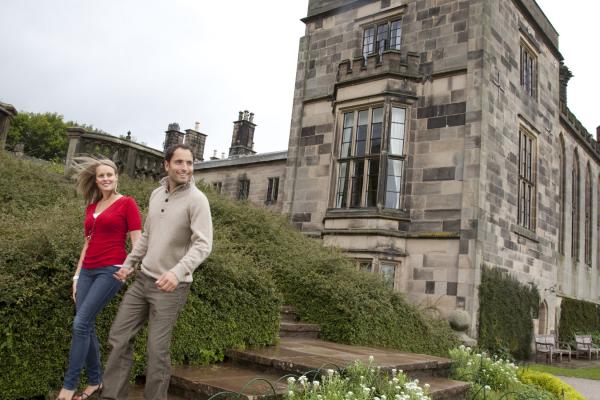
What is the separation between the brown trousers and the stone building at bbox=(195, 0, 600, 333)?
8.85m

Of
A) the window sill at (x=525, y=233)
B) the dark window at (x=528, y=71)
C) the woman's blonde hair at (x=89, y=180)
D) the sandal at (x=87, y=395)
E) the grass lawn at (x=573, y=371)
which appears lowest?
the grass lawn at (x=573, y=371)

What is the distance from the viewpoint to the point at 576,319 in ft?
59.8

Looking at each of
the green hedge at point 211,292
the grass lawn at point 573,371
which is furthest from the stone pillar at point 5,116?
the grass lawn at point 573,371

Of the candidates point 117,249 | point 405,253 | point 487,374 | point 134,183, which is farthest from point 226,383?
point 405,253

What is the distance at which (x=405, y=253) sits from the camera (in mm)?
12469

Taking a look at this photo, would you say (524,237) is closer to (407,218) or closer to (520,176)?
(520,176)

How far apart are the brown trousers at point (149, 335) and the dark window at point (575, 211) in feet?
67.0

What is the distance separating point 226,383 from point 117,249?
1.60m

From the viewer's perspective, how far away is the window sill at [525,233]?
1362 centimetres

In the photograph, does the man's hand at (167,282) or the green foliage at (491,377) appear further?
the green foliage at (491,377)

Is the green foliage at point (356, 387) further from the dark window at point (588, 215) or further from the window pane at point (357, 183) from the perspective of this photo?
the dark window at point (588, 215)

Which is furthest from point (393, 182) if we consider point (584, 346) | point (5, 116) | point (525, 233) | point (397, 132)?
point (584, 346)

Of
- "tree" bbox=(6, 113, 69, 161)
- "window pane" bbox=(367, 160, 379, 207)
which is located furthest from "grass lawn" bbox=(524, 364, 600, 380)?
"tree" bbox=(6, 113, 69, 161)

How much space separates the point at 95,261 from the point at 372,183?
9.60 m
